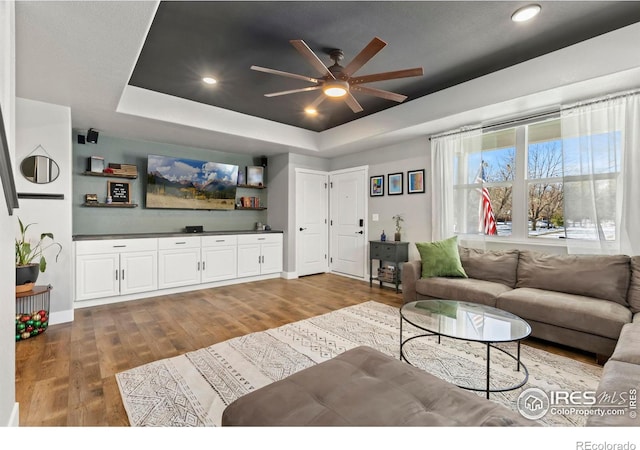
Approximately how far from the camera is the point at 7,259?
1.51 metres

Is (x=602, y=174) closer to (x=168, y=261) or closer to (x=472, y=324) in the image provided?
(x=472, y=324)

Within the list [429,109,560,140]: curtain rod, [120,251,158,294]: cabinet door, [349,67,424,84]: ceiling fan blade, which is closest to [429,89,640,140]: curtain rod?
[429,109,560,140]: curtain rod

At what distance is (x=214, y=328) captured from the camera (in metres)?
3.09

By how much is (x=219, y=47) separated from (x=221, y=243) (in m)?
3.00

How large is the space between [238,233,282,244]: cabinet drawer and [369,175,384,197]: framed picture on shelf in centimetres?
187

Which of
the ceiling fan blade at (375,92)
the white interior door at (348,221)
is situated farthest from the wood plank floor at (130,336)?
the ceiling fan blade at (375,92)

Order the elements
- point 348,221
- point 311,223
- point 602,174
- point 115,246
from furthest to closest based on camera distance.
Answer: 1. point 311,223
2. point 348,221
3. point 115,246
4. point 602,174

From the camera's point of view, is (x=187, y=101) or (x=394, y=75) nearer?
(x=394, y=75)

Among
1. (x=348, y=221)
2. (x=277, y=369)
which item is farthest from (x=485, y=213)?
(x=277, y=369)

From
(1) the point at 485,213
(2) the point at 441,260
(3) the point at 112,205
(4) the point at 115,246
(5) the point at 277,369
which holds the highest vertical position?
(3) the point at 112,205

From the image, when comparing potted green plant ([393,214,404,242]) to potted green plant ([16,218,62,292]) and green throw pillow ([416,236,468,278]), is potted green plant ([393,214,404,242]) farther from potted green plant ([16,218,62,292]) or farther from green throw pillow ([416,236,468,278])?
potted green plant ([16,218,62,292])

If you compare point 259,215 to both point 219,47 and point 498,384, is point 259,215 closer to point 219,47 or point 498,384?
point 219,47

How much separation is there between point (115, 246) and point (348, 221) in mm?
3676
